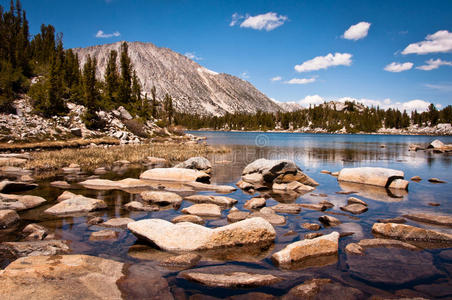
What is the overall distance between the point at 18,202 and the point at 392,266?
525 inches

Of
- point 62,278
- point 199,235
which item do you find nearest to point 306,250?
point 199,235

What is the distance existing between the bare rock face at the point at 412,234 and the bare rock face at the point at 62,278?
809 cm

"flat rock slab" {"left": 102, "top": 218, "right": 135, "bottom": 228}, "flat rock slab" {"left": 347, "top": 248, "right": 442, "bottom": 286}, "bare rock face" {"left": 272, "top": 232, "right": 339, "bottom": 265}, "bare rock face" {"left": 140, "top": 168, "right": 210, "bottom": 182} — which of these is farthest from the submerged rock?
"flat rock slab" {"left": 347, "top": 248, "right": 442, "bottom": 286}

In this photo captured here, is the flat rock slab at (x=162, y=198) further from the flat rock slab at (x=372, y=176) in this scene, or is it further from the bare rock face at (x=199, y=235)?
the flat rock slab at (x=372, y=176)

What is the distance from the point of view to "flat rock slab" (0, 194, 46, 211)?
1064 centimetres

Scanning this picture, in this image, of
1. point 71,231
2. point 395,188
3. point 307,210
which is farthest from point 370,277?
point 395,188

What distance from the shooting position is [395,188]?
16812mm

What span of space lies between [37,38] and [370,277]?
11466 centimetres

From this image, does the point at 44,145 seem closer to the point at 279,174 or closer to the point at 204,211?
the point at 279,174

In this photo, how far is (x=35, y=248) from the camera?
702 centimetres

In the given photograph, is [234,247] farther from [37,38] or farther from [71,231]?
[37,38]

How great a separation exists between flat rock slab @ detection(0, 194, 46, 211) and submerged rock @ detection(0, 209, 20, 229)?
54.2 inches

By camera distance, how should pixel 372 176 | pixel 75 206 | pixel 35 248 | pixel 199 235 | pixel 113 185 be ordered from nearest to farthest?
1. pixel 35 248
2. pixel 199 235
3. pixel 75 206
4. pixel 113 185
5. pixel 372 176

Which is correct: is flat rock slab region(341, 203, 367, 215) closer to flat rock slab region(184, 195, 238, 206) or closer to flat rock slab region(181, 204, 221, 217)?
flat rock slab region(184, 195, 238, 206)
